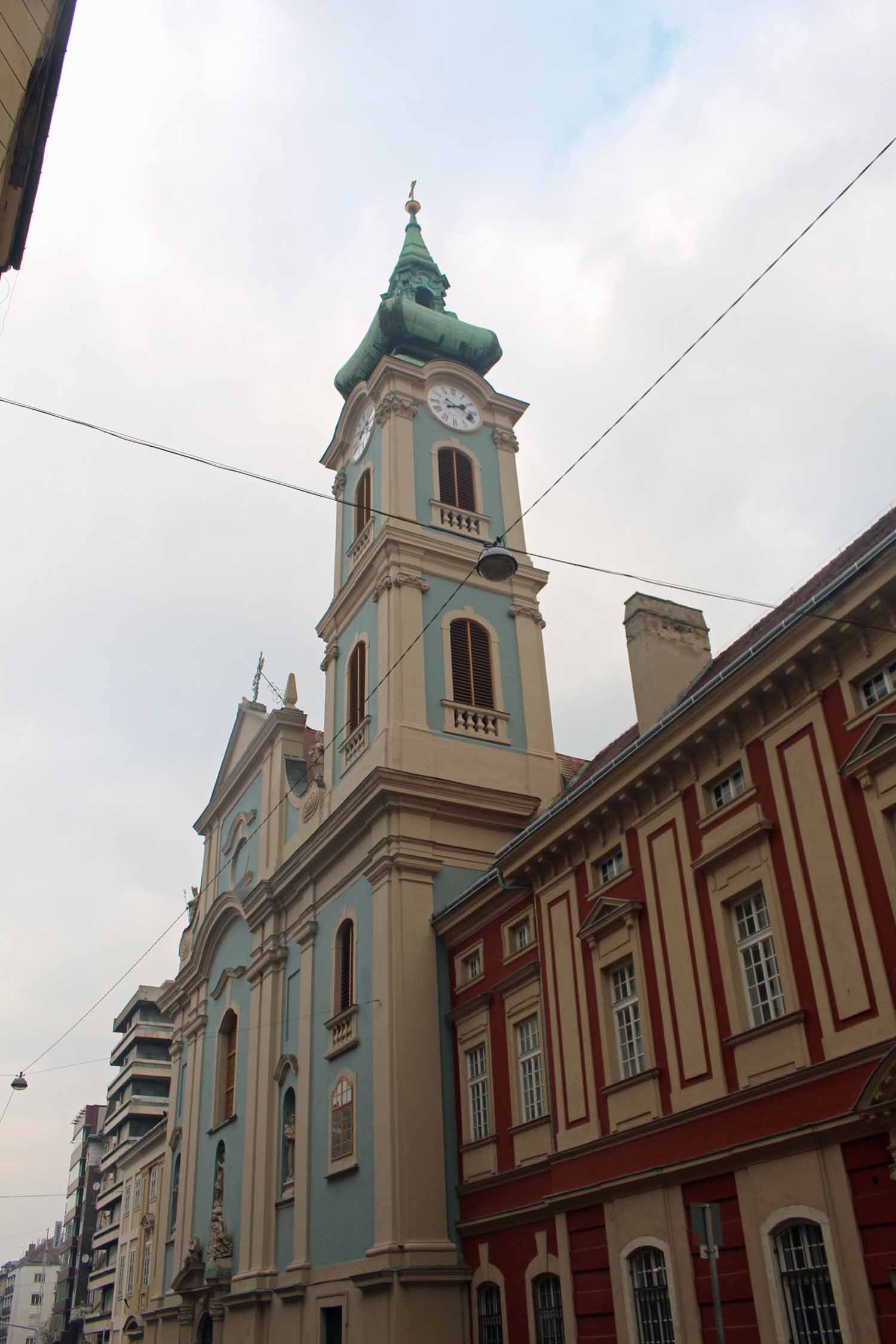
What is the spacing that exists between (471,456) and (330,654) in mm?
6418

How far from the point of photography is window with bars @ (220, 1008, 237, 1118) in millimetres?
31547

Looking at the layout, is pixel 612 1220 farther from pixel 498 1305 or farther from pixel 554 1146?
pixel 498 1305

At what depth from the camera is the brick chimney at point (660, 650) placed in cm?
2009

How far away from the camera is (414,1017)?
72.7ft

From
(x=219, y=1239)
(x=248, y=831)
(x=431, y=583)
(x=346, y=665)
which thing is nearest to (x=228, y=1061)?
(x=219, y=1239)

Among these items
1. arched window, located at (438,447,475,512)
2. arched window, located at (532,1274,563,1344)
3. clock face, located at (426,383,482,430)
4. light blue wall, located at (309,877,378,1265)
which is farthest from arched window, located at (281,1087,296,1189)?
clock face, located at (426,383,482,430)

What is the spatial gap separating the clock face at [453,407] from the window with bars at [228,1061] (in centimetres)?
1677

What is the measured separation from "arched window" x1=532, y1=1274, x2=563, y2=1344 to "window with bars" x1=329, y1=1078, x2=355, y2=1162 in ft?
18.2

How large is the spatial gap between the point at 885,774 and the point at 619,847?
5283 millimetres

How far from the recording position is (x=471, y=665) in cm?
2800

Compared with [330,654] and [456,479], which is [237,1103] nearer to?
[330,654]

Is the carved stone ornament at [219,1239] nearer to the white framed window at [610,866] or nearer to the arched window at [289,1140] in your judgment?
the arched window at [289,1140]

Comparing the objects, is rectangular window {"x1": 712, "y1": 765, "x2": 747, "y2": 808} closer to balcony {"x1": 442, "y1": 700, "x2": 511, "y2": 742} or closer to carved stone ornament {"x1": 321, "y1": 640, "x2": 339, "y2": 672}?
balcony {"x1": 442, "y1": 700, "x2": 511, "y2": 742}

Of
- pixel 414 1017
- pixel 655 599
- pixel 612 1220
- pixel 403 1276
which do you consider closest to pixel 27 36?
pixel 655 599
